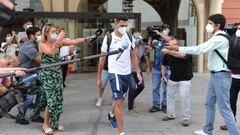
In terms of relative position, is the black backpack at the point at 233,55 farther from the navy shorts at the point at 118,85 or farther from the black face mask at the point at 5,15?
the black face mask at the point at 5,15

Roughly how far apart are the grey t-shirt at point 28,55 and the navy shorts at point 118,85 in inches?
62.2

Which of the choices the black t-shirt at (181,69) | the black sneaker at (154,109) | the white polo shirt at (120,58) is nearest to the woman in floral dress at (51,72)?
the white polo shirt at (120,58)

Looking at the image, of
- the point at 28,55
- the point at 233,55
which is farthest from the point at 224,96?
the point at 28,55

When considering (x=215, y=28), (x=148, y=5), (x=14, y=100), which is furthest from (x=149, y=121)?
(x=148, y=5)

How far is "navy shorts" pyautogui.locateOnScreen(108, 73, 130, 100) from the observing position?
5.91 metres

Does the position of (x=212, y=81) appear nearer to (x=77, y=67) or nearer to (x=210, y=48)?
(x=210, y=48)

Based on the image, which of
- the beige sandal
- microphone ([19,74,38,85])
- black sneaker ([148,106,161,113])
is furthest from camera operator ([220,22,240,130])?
microphone ([19,74,38,85])

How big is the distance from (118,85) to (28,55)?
1839mm

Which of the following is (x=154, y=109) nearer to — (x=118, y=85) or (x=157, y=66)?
(x=157, y=66)

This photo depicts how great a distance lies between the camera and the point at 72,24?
48.4 ft

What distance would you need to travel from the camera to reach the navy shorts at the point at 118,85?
19.4 feet

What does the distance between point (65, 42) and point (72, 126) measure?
1481 mm

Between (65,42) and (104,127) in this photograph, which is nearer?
(65,42)

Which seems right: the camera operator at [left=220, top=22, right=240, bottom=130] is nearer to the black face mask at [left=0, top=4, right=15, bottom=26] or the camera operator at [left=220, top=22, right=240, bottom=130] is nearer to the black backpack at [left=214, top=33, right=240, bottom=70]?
the black backpack at [left=214, top=33, right=240, bottom=70]
